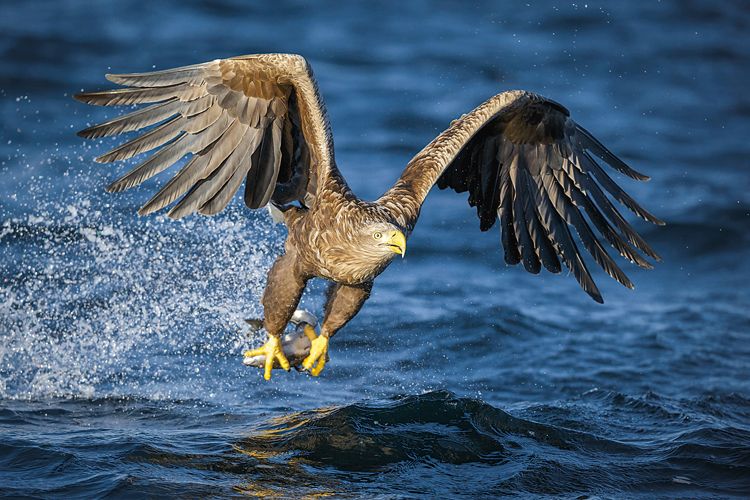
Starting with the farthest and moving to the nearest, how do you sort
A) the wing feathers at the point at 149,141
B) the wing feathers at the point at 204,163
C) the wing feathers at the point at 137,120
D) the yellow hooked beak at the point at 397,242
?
the wing feathers at the point at 204,163, the wing feathers at the point at 149,141, the wing feathers at the point at 137,120, the yellow hooked beak at the point at 397,242

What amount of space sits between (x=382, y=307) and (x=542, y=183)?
2.42 meters

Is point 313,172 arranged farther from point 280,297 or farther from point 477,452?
point 477,452

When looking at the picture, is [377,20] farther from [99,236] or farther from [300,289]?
[300,289]

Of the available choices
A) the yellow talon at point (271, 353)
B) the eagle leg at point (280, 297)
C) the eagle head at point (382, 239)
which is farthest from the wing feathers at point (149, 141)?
the yellow talon at point (271, 353)

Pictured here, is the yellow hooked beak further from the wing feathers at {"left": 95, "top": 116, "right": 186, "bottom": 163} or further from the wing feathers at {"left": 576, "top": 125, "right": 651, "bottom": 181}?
the wing feathers at {"left": 576, "top": 125, "right": 651, "bottom": 181}

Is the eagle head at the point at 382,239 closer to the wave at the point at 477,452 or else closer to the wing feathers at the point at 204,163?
the wing feathers at the point at 204,163

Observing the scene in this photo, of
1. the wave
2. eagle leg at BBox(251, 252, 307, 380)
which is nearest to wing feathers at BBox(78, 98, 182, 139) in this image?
eagle leg at BBox(251, 252, 307, 380)

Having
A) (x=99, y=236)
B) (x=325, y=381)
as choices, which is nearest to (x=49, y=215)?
(x=99, y=236)

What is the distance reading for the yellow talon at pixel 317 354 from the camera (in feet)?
21.8

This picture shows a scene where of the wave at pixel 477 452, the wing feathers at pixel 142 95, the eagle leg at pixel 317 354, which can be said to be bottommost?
the wave at pixel 477 452

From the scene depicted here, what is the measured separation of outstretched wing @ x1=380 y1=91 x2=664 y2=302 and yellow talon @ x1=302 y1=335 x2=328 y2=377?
51.9 inches

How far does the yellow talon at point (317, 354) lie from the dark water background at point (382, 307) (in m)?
0.33

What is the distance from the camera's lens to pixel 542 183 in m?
7.03

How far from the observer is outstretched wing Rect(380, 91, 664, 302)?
6.68 metres
